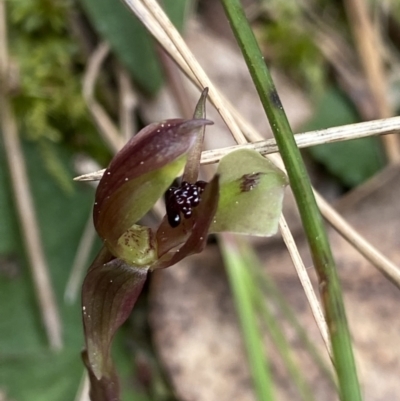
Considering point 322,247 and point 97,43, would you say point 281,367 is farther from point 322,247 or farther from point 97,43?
point 97,43

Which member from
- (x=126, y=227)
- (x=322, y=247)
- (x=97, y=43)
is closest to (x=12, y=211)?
(x=97, y=43)

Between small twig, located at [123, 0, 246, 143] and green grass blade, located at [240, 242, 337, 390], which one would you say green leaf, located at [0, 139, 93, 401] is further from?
small twig, located at [123, 0, 246, 143]

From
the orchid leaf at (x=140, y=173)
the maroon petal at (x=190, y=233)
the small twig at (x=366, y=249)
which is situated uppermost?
the orchid leaf at (x=140, y=173)

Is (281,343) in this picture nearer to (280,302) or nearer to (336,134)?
(280,302)

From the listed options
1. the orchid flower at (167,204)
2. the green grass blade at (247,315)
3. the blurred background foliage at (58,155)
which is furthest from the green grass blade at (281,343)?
the orchid flower at (167,204)

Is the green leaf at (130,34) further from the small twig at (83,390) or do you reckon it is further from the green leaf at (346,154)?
the small twig at (83,390)

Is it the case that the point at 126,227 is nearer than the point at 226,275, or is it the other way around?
the point at 126,227
